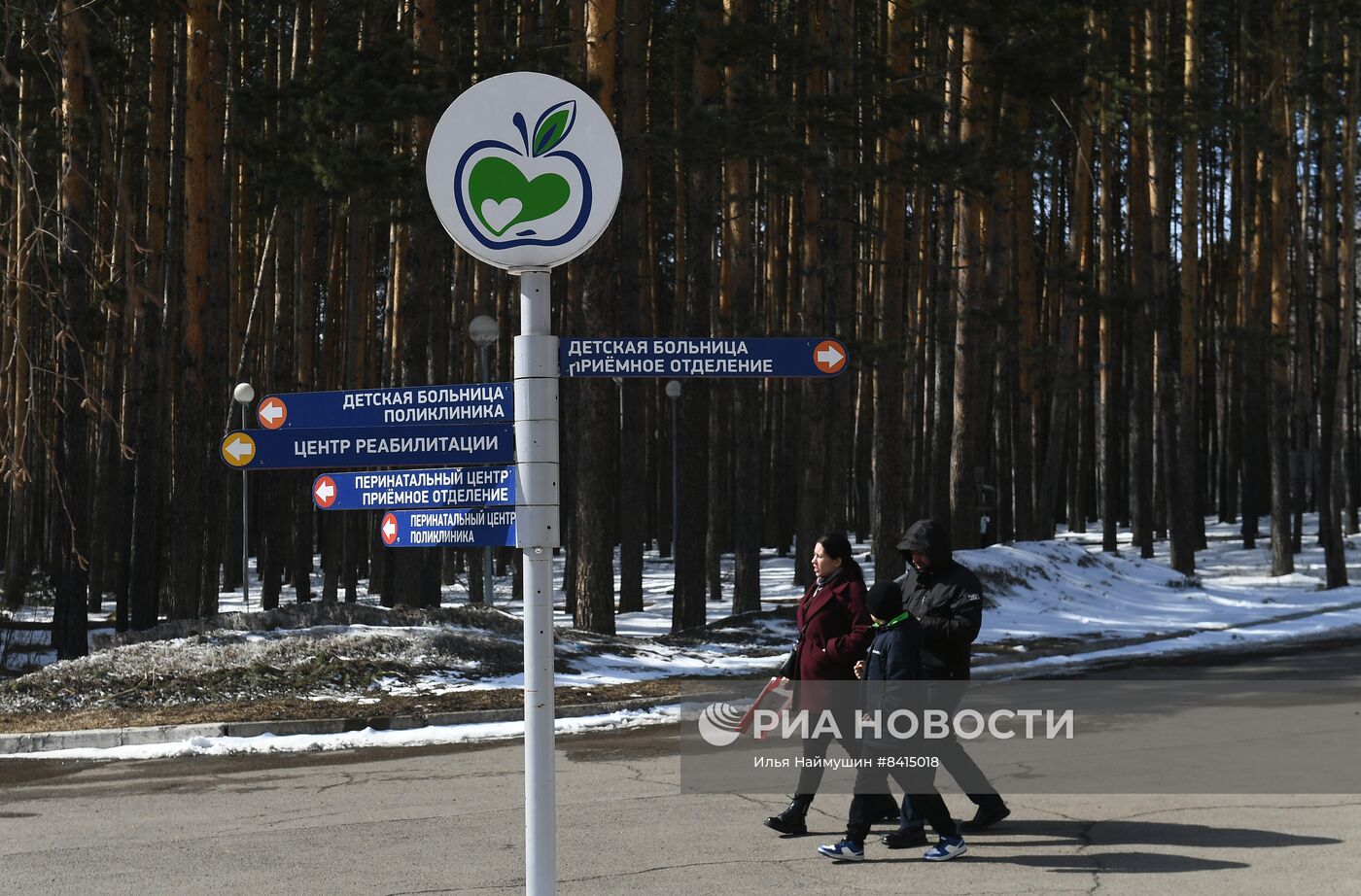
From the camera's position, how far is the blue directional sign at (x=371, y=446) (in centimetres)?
484

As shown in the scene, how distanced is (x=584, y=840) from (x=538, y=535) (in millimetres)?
3940

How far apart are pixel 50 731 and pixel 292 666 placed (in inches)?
114

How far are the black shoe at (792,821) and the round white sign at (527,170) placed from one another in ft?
14.5

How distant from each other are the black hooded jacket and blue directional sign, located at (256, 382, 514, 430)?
3.20 metres

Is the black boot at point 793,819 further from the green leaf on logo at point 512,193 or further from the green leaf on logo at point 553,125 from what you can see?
the green leaf on logo at point 553,125

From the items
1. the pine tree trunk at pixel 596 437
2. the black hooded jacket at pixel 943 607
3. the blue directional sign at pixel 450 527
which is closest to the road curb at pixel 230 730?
the black hooded jacket at pixel 943 607

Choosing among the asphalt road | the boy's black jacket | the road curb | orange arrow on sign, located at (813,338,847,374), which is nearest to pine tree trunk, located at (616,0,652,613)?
the road curb

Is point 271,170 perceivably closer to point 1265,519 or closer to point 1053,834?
point 1053,834

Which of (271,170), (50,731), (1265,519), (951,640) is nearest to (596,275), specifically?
(271,170)

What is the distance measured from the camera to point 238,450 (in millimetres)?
5082

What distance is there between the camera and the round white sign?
15.0ft

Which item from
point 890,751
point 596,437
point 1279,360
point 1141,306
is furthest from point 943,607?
point 1141,306

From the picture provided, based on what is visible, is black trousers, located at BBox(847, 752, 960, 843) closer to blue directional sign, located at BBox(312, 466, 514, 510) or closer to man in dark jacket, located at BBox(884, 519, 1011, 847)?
man in dark jacket, located at BBox(884, 519, 1011, 847)

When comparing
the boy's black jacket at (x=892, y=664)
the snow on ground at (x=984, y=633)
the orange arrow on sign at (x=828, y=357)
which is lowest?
the snow on ground at (x=984, y=633)
